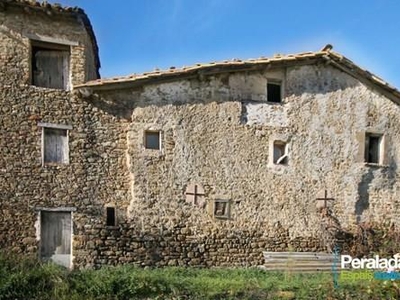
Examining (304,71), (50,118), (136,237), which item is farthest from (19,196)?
(304,71)

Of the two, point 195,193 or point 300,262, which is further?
point 300,262

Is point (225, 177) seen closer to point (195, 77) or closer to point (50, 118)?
point (195, 77)

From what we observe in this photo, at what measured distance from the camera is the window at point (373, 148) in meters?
16.1

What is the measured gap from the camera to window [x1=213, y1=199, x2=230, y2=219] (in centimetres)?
1429

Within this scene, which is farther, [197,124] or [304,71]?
[304,71]

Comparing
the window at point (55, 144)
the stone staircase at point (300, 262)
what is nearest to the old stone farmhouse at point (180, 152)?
the window at point (55, 144)

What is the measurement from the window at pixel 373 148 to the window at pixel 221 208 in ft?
15.3

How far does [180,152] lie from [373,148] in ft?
19.8

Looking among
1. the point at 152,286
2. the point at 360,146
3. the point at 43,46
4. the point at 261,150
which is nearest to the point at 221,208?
the point at 261,150

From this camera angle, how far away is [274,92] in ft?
50.5

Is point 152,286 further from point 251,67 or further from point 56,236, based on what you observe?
point 251,67

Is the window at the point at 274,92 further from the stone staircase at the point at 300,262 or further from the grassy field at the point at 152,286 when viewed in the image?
the grassy field at the point at 152,286

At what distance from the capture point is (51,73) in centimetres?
1341

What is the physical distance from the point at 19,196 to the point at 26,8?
4334 millimetres
